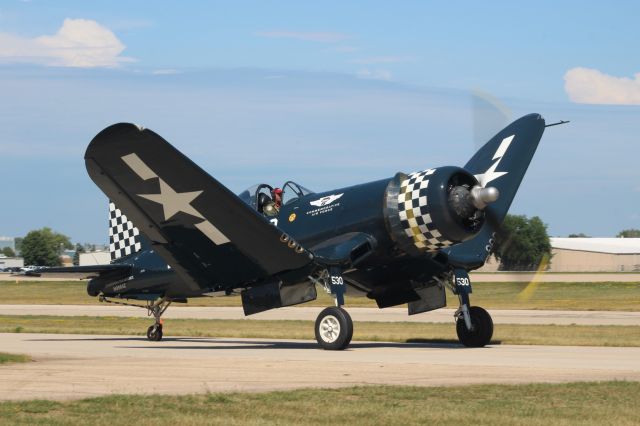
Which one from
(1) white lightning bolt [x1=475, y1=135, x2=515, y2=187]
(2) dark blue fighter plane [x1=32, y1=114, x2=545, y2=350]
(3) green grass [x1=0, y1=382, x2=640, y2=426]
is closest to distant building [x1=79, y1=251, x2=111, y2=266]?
(2) dark blue fighter plane [x1=32, y1=114, x2=545, y2=350]

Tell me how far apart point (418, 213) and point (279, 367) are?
474cm

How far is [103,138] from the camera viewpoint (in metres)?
17.5

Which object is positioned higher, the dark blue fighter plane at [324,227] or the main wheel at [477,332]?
the dark blue fighter plane at [324,227]

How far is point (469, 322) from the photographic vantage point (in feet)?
65.3

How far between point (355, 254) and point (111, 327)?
43.4ft

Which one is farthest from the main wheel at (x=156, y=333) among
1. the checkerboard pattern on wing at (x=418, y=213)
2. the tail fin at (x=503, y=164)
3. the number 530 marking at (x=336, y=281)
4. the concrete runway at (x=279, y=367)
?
the checkerboard pattern on wing at (x=418, y=213)

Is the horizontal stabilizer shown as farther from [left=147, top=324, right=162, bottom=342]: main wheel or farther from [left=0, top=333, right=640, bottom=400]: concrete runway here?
[left=0, top=333, right=640, bottom=400]: concrete runway

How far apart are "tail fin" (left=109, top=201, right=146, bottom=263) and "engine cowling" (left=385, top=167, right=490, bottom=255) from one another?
767 centimetres

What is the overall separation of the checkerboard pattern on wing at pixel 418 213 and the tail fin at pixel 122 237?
309 inches

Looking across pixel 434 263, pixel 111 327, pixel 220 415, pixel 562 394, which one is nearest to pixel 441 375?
pixel 562 394

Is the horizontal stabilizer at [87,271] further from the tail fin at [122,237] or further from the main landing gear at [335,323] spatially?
the main landing gear at [335,323]

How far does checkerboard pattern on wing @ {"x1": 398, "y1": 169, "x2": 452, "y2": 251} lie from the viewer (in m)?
18.2

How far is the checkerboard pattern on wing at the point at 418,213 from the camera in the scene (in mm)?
18172

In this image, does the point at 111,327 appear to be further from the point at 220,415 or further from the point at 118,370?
the point at 220,415
